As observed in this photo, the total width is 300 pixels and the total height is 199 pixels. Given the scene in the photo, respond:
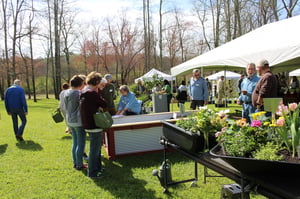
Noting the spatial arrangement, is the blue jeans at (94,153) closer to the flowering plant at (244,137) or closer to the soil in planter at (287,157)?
the flowering plant at (244,137)

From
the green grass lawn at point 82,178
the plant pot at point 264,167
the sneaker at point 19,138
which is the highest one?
the plant pot at point 264,167

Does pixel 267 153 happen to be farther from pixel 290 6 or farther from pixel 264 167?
pixel 290 6

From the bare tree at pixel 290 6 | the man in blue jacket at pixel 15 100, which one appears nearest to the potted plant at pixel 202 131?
the man in blue jacket at pixel 15 100

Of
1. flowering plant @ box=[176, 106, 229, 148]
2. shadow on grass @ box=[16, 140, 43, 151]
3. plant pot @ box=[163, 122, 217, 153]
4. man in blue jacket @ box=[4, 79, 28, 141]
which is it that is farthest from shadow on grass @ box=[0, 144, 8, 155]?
flowering plant @ box=[176, 106, 229, 148]

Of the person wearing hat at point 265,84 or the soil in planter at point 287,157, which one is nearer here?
the soil in planter at point 287,157

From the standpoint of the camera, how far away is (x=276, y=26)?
5.46 m

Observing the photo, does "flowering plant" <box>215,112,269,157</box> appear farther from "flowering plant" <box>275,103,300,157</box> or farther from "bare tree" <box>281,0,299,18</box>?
"bare tree" <box>281,0,299,18</box>

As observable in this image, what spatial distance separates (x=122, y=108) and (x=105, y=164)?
1716 millimetres

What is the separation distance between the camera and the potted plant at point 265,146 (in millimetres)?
1319

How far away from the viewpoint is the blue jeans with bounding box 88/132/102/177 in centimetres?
333

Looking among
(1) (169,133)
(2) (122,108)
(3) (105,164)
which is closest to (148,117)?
(2) (122,108)

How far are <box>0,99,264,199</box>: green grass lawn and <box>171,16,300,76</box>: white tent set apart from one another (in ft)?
7.68

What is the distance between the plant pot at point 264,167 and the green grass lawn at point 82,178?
1.57 metres

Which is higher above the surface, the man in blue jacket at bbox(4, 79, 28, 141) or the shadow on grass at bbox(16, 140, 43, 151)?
the man in blue jacket at bbox(4, 79, 28, 141)
